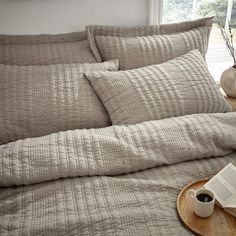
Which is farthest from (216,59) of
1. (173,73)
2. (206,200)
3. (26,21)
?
(206,200)

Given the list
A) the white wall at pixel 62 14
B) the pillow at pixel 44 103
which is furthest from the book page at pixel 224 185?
the white wall at pixel 62 14

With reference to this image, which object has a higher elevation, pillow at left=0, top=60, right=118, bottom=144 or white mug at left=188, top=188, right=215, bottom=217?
pillow at left=0, top=60, right=118, bottom=144

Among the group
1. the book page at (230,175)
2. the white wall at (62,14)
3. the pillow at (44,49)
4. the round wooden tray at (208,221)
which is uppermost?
the white wall at (62,14)

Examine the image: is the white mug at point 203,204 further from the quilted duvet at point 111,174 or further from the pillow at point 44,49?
the pillow at point 44,49

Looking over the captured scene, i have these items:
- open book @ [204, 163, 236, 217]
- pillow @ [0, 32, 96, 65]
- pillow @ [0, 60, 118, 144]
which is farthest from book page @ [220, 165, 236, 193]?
pillow @ [0, 32, 96, 65]

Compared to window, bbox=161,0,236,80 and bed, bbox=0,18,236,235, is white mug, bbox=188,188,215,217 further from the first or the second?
window, bbox=161,0,236,80

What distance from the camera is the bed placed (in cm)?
101

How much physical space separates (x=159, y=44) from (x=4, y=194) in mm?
1082

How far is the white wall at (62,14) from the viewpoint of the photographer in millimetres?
1689

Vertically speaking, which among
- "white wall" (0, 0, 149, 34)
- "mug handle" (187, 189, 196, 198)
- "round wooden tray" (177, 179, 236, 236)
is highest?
"white wall" (0, 0, 149, 34)

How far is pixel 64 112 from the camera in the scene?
4.54 feet

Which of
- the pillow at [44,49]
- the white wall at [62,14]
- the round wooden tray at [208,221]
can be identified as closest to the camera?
→ the round wooden tray at [208,221]

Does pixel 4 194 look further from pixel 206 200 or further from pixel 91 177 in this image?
pixel 206 200

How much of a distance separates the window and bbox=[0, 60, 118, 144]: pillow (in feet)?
2.81
